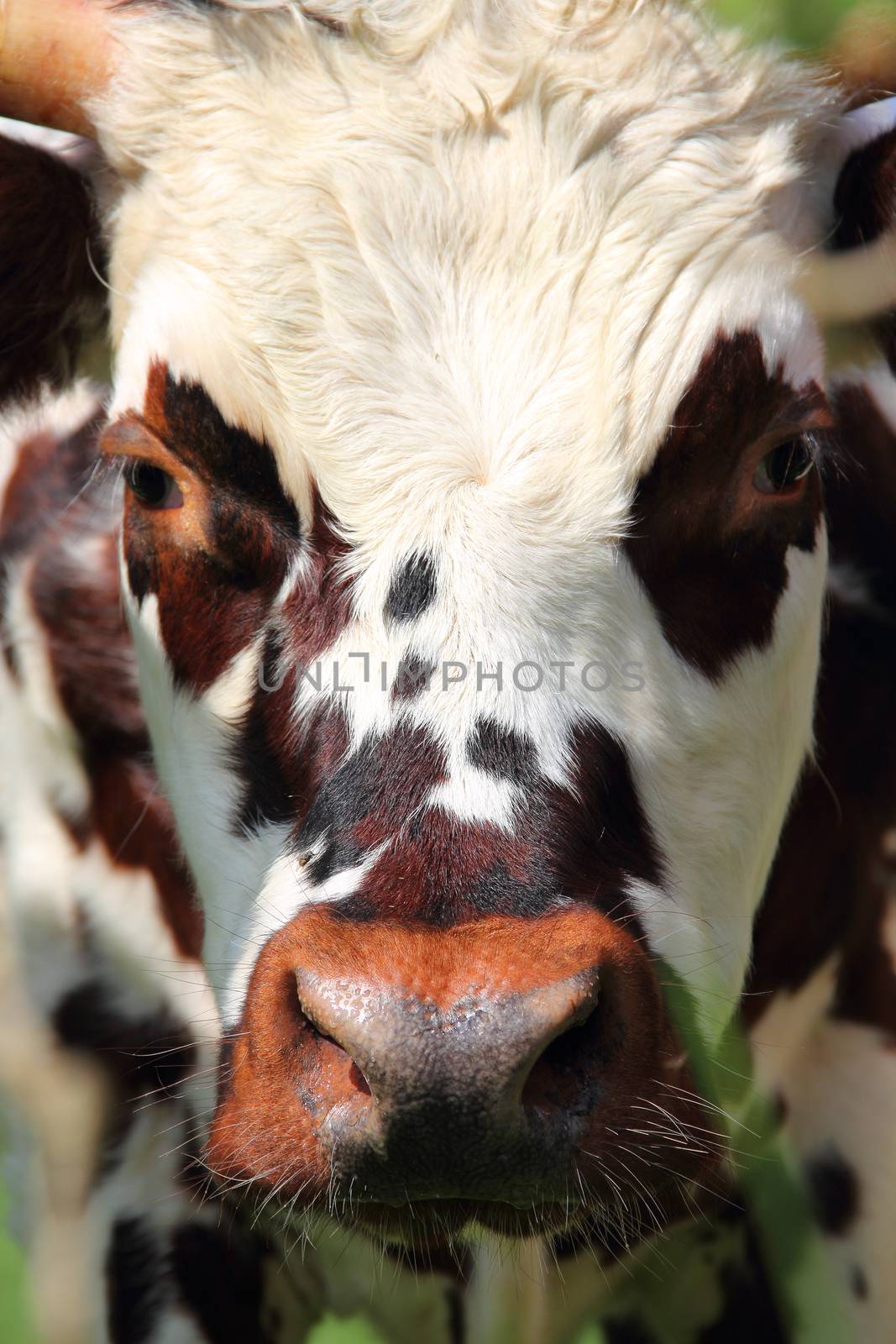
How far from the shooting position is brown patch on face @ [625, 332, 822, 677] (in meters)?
2.35

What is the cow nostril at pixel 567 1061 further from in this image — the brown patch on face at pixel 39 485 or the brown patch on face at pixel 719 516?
the brown patch on face at pixel 39 485

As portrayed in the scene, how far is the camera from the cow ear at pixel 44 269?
8.96 feet

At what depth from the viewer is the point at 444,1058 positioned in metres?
1.78

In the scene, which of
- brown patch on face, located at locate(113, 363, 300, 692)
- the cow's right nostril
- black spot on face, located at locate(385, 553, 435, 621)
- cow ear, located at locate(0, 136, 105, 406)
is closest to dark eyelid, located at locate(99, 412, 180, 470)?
brown patch on face, located at locate(113, 363, 300, 692)

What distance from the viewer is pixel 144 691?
2.92 meters

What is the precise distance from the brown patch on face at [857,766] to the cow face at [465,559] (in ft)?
2.30

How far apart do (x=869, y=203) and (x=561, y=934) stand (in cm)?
163

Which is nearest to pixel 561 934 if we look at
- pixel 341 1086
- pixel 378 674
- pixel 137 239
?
pixel 341 1086

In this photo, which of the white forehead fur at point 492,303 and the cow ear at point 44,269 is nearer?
the white forehead fur at point 492,303

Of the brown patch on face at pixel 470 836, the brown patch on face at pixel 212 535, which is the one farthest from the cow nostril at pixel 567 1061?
the brown patch on face at pixel 212 535

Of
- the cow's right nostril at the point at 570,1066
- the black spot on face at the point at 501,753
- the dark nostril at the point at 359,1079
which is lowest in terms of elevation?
the dark nostril at the point at 359,1079

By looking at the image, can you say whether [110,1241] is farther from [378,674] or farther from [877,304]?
[877,304]

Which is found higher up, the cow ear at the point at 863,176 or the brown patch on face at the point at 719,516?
the cow ear at the point at 863,176

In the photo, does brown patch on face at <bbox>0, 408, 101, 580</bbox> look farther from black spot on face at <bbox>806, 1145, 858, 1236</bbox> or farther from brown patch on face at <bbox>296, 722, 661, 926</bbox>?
black spot on face at <bbox>806, 1145, 858, 1236</bbox>
